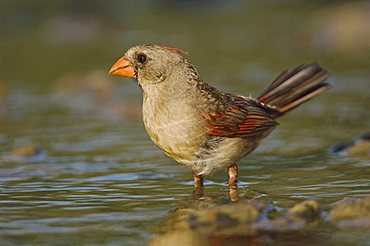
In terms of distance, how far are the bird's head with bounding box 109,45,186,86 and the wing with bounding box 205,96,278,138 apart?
0.46 metres

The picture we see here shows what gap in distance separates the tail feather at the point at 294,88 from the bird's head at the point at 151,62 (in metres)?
1.29

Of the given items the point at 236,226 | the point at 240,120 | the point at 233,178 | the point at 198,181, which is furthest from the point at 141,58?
the point at 236,226

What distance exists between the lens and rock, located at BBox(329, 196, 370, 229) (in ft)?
16.2

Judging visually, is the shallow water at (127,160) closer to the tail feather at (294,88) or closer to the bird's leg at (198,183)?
the bird's leg at (198,183)

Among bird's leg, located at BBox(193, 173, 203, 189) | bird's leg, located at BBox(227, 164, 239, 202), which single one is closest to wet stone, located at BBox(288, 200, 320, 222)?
bird's leg, located at BBox(227, 164, 239, 202)

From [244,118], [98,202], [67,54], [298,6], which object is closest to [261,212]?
[98,202]

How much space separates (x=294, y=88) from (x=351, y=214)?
2.69 m

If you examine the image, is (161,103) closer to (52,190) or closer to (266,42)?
(52,190)

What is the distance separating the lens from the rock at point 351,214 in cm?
493

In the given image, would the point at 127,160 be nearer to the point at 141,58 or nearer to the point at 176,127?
the point at 141,58

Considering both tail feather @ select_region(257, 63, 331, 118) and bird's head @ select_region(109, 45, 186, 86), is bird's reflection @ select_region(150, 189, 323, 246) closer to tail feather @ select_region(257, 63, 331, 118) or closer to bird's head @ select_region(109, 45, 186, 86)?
bird's head @ select_region(109, 45, 186, 86)

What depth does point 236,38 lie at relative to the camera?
14.5 metres

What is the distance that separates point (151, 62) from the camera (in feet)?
21.2

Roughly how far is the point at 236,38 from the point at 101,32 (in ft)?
7.91
